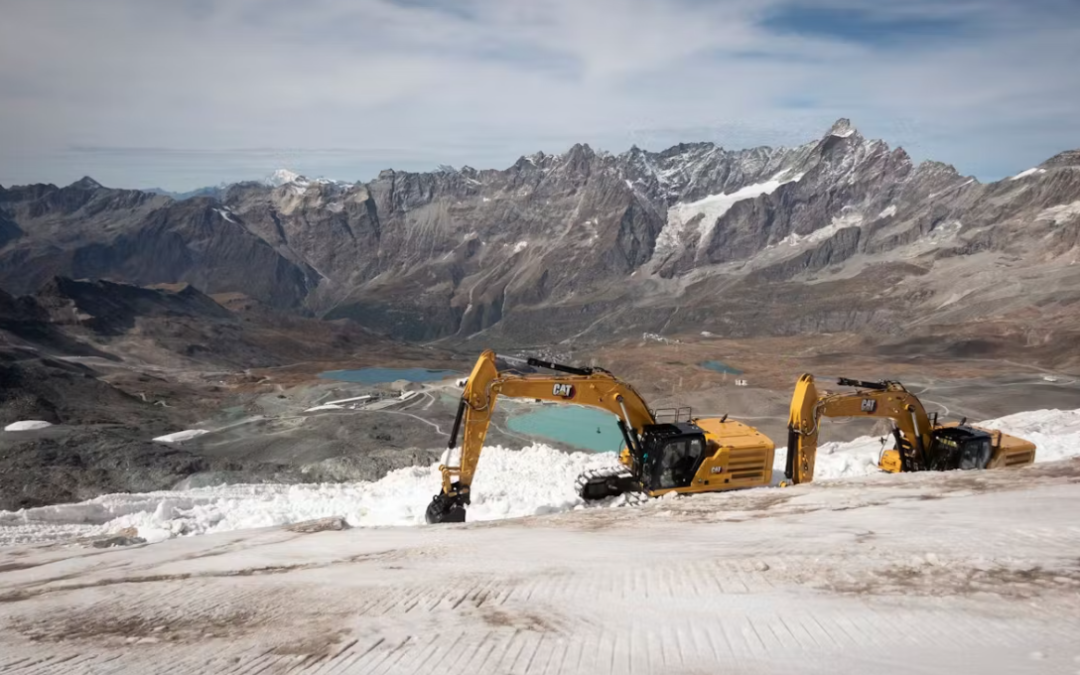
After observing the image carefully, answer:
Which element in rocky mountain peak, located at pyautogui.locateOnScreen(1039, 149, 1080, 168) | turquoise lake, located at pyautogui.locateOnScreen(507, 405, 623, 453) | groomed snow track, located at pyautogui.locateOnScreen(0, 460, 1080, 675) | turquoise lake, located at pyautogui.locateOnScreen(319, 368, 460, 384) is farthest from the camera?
rocky mountain peak, located at pyautogui.locateOnScreen(1039, 149, 1080, 168)

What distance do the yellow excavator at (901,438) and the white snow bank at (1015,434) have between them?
125 centimetres

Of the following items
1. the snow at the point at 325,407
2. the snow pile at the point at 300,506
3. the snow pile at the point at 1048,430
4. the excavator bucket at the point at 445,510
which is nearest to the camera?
the excavator bucket at the point at 445,510

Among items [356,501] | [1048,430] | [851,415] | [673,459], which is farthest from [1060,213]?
[356,501]

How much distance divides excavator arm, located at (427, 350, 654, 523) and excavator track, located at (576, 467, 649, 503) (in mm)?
834

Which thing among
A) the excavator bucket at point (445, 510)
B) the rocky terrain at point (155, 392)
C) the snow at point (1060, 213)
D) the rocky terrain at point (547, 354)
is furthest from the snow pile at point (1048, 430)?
the snow at point (1060, 213)

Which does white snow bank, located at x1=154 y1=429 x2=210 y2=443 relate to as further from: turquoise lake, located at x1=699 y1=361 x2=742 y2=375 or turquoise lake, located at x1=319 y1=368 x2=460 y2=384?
turquoise lake, located at x1=699 y1=361 x2=742 y2=375

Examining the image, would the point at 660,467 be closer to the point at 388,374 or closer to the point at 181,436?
the point at 181,436

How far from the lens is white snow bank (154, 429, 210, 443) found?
135 ft

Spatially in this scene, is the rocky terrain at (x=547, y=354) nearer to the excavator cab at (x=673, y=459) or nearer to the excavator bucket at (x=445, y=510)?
the excavator bucket at (x=445, y=510)

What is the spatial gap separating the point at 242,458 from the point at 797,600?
35596 mm

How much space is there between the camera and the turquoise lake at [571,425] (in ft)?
174

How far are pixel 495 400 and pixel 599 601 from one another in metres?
9.47

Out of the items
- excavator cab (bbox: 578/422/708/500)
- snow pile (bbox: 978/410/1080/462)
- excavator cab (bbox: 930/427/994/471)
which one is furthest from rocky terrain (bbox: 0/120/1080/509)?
excavator cab (bbox: 930/427/994/471)

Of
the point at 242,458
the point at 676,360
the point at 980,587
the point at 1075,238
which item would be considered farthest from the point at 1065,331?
the point at 980,587
